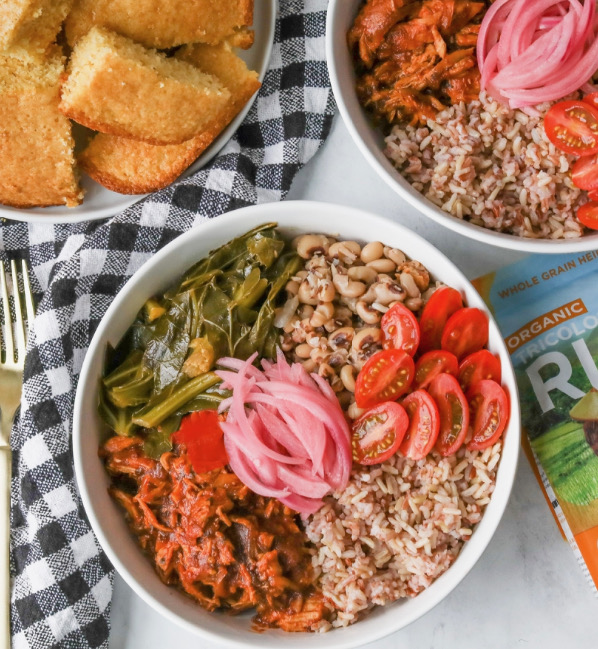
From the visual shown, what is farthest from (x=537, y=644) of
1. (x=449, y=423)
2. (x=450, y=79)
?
(x=450, y=79)

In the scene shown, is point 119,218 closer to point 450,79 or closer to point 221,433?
point 221,433

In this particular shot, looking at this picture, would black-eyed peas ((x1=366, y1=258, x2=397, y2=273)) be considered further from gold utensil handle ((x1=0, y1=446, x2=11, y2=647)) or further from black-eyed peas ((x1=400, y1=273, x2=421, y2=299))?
gold utensil handle ((x1=0, y1=446, x2=11, y2=647))

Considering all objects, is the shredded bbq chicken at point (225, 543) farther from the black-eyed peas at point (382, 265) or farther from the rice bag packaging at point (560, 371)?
the rice bag packaging at point (560, 371)

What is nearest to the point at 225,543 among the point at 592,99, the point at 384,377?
the point at 384,377

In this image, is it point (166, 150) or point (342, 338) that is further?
point (166, 150)

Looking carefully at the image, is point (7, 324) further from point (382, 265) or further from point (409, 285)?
point (409, 285)

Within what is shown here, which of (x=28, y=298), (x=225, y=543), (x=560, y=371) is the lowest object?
(x=225, y=543)
